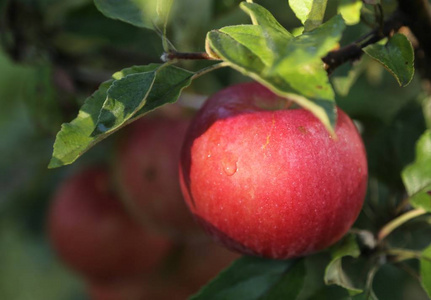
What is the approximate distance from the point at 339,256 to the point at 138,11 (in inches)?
14.6

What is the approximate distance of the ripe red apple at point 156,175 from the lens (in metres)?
1.17

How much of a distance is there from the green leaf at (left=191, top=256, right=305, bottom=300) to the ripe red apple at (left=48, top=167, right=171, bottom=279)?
58 centimetres

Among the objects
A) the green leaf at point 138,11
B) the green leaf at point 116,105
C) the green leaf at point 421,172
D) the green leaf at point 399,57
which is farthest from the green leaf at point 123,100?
the green leaf at point 421,172

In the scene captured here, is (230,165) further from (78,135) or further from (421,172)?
(421,172)

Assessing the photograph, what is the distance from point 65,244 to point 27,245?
2.29 feet

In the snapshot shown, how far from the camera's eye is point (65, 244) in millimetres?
1377

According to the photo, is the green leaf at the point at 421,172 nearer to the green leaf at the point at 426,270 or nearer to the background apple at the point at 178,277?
the green leaf at the point at 426,270

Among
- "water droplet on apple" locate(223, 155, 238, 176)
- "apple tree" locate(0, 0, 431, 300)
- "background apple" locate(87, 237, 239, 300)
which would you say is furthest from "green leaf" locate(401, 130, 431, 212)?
"background apple" locate(87, 237, 239, 300)

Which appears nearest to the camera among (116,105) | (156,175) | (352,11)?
(116,105)

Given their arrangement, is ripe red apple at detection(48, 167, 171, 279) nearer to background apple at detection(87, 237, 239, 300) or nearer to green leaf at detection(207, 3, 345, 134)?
background apple at detection(87, 237, 239, 300)

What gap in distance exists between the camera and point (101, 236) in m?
1.35

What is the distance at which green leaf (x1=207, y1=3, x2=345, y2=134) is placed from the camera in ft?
1.53

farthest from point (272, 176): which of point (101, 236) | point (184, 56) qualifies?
point (101, 236)

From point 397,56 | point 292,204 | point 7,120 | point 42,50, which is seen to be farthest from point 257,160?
point 7,120
